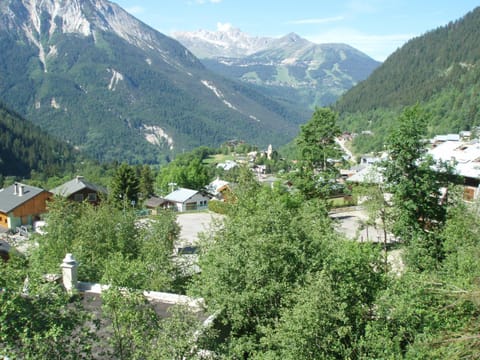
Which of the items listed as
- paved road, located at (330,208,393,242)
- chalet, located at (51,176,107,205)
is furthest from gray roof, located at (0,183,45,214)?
paved road, located at (330,208,393,242)

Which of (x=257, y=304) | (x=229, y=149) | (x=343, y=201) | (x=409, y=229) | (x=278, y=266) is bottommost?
(x=229, y=149)

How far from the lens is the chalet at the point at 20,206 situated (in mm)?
55656

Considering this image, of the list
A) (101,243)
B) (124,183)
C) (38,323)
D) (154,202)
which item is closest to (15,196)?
(124,183)

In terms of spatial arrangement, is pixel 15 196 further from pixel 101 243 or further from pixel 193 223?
pixel 101 243

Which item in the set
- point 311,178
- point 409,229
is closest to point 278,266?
point 409,229

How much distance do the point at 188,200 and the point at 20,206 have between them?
23.3 m

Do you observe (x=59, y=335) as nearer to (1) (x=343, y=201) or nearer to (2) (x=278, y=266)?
(2) (x=278, y=266)

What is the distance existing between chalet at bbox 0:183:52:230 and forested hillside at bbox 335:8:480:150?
100055mm

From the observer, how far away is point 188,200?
67500 mm

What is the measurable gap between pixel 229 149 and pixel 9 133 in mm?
87320

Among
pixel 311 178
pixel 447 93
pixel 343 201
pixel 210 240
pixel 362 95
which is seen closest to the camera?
pixel 210 240

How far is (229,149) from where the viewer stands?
639 ft

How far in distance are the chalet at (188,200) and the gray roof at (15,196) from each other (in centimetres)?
1935

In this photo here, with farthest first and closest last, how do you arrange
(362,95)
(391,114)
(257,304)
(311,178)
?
(362,95)
(391,114)
(311,178)
(257,304)
